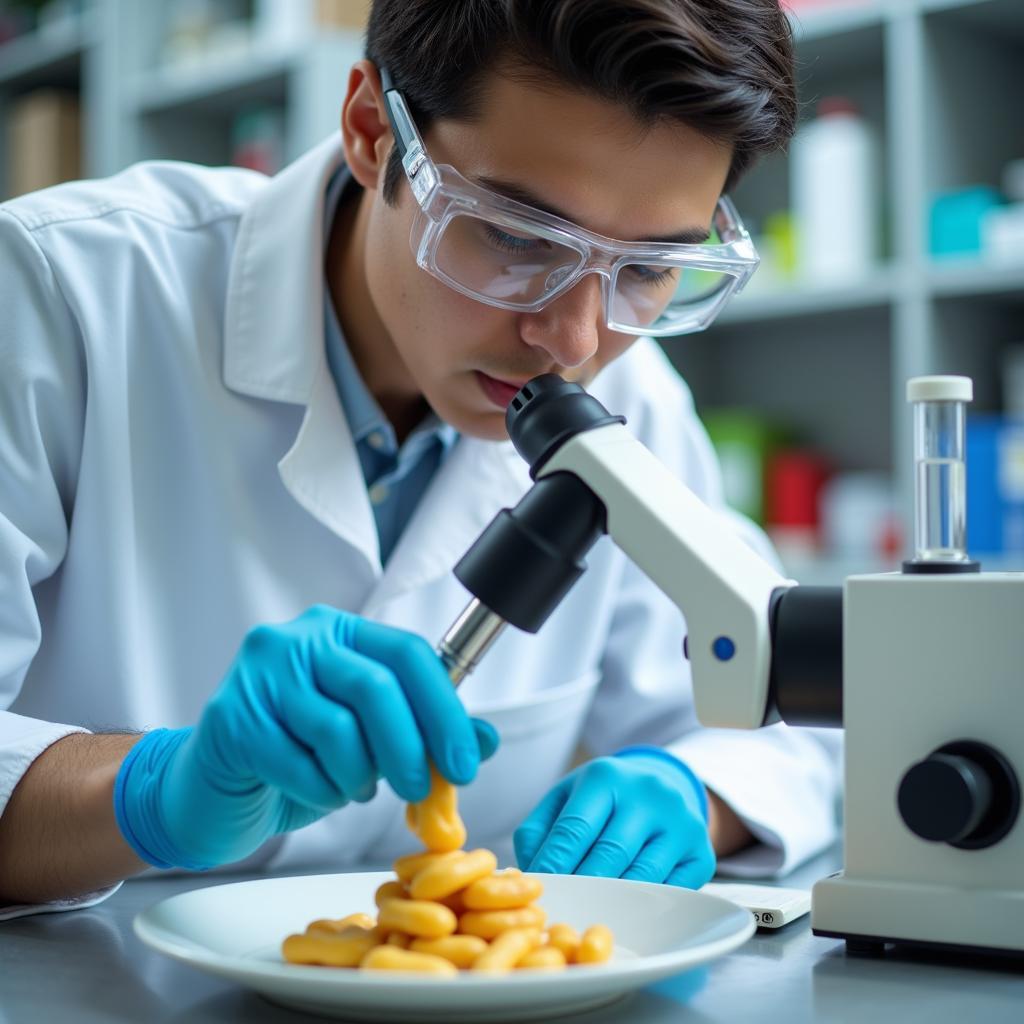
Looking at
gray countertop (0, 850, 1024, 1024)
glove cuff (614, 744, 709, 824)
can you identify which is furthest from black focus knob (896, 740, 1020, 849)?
glove cuff (614, 744, 709, 824)

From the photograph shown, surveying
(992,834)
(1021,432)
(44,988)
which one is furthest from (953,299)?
(44,988)

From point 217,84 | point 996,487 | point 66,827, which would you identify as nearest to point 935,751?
point 66,827

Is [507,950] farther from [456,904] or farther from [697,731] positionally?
[697,731]

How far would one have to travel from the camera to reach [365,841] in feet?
5.09

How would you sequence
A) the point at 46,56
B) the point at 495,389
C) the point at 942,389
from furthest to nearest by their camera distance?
the point at 46,56, the point at 495,389, the point at 942,389

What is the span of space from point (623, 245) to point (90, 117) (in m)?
3.14

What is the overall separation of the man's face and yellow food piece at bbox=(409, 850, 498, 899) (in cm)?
58

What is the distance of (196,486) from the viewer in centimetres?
145

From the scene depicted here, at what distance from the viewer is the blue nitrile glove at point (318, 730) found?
88 cm

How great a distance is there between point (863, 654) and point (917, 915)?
189 millimetres

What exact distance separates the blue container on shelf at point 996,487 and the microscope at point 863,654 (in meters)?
1.65

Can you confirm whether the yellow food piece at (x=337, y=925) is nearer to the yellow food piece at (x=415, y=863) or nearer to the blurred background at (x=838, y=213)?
the yellow food piece at (x=415, y=863)

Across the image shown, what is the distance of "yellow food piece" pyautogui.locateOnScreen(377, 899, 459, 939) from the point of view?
83 cm

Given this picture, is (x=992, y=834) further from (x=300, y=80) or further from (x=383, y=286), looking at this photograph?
(x=300, y=80)
